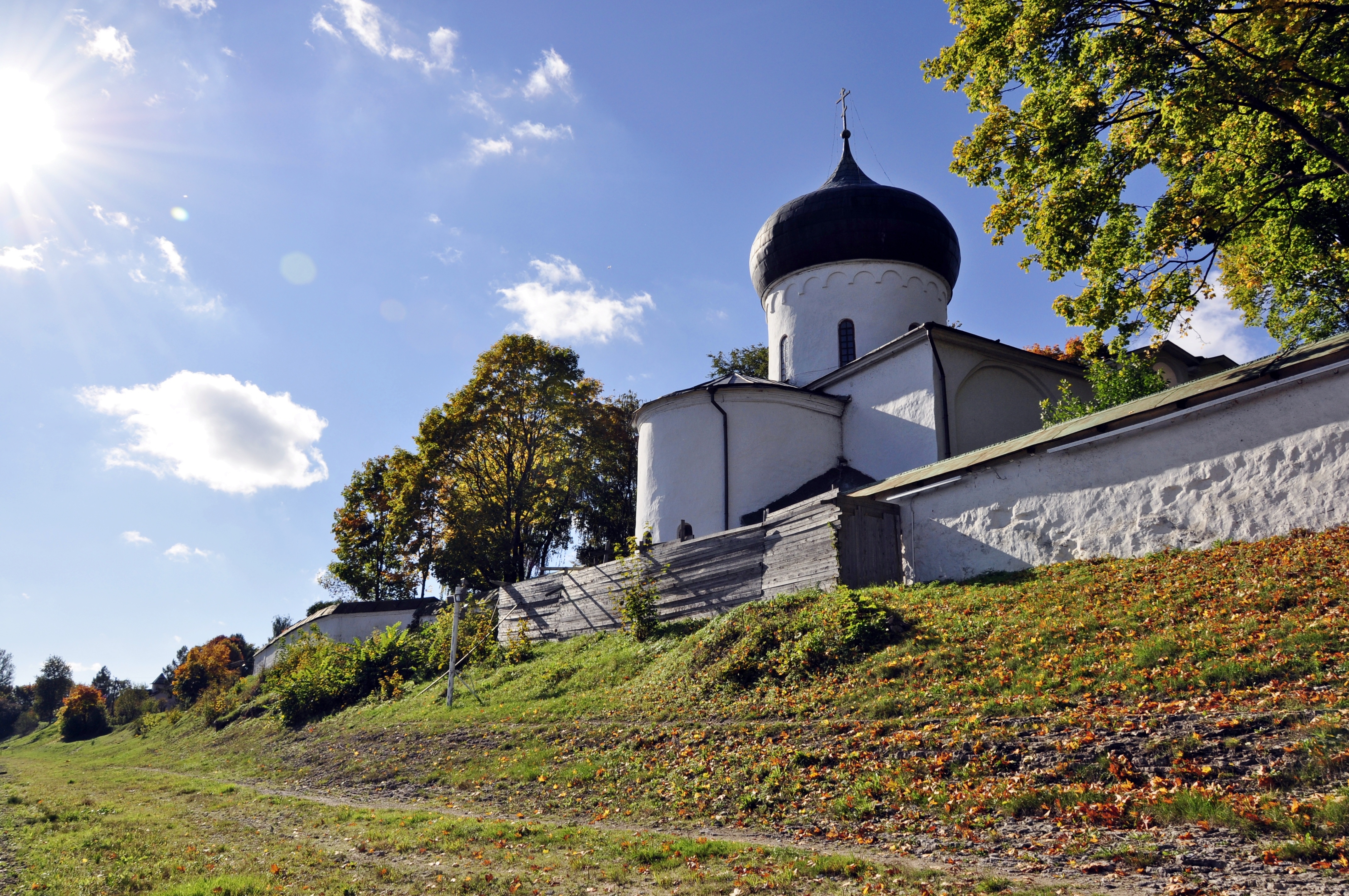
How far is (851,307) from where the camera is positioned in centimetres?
2577

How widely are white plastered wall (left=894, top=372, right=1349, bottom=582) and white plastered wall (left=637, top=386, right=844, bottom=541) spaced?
25.4 ft

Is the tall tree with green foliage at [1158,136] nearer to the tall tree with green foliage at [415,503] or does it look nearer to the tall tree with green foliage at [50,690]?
the tall tree with green foliage at [415,503]

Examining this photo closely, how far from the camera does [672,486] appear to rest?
22.8 metres

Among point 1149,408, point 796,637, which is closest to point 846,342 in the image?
point 1149,408

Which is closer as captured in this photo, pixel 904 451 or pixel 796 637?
pixel 796 637

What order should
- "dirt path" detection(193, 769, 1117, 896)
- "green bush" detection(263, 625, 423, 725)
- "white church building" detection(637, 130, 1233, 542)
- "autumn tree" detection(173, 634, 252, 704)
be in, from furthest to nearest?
"autumn tree" detection(173, 634, 252, 704) → "white church building" detection(637, 130, 1233, 542) → "green bush" detection(263, 625, 423, 725) → "dirt path" detection(193, 769, 1117, 896)

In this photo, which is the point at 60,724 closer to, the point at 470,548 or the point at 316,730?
the point at 470,548

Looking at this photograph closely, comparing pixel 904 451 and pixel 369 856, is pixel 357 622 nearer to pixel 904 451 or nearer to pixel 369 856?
pixel 904 451

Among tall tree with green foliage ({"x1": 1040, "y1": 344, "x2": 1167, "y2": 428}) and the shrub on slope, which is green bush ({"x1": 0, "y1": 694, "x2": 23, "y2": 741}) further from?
the shrub on slope

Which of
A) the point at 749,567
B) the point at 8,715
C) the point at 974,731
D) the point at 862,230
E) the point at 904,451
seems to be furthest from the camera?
the point at 8,715

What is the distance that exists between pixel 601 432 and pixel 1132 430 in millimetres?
20966

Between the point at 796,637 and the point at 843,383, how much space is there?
43.7 ft

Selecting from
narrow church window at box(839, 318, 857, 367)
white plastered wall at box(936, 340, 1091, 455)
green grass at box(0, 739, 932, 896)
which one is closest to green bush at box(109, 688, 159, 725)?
narrow church window at box(839, 318, 857, 367)

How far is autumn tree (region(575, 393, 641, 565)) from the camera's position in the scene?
108 ft
